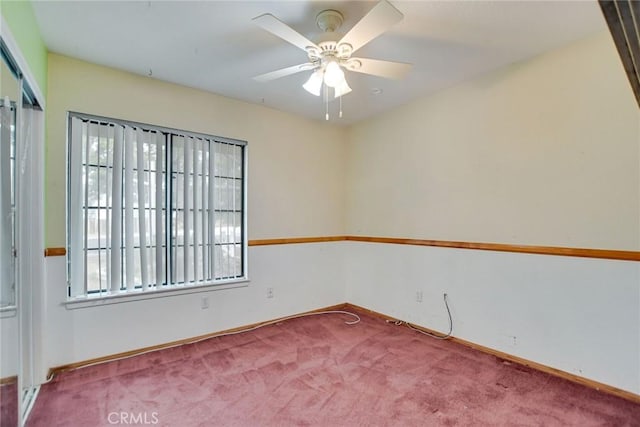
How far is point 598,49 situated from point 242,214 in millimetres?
3238

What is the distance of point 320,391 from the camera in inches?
85.4

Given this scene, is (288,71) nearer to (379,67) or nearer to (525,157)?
(379,67)

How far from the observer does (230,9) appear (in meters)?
1.92

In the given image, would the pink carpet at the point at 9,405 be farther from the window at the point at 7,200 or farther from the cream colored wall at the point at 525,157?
the cream colored wall at the point at 525,157

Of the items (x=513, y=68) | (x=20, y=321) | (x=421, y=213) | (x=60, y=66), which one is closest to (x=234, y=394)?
(x=20, y=321)

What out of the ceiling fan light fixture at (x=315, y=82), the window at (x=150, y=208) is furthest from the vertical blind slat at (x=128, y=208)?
the ceiling fan light fixture at (x=315, y=82)

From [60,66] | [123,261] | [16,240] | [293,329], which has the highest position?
[60,66]

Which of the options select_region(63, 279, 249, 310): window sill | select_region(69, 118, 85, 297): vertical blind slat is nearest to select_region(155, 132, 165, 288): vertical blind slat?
select_region(63, 279, 249, 310): window sill

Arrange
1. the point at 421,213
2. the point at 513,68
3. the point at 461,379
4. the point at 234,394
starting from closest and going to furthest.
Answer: the point at 234,394 < the point at 461,379 < the point at 513,68 < the point at 421,213

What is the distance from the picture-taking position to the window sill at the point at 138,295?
2480 mm

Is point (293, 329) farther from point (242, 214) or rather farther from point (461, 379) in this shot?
point (461, 379)

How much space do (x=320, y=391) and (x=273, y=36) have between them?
248 cm

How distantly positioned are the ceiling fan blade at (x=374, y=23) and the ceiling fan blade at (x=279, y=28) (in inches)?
9.3

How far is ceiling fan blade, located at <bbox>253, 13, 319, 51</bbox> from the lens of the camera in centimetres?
159
